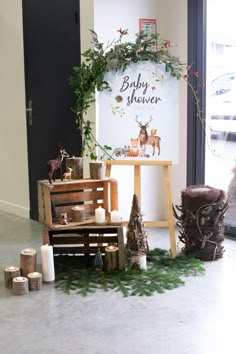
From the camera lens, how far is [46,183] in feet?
11.3

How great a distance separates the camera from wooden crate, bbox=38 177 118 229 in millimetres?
3425

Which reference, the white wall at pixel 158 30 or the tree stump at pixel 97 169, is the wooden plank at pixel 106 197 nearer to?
the tree stump at pixel 97 169

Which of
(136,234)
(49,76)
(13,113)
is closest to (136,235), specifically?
(136,234)

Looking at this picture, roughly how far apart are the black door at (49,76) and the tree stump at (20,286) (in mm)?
1616

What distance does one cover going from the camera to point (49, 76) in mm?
4625

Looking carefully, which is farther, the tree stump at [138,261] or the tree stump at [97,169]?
the tree stump at [97,169]

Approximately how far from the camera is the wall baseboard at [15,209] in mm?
5090

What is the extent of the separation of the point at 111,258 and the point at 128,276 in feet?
0.55

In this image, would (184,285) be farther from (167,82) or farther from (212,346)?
(167,82)

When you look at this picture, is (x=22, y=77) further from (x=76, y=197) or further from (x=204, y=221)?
(x=204, y=221)

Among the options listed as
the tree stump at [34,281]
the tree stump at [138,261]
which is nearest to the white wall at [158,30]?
the tree stump at [138,261]

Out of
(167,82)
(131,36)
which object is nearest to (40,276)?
(167,82)

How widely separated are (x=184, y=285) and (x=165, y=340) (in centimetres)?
74

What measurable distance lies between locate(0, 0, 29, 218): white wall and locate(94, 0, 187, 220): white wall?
1.01 metres
